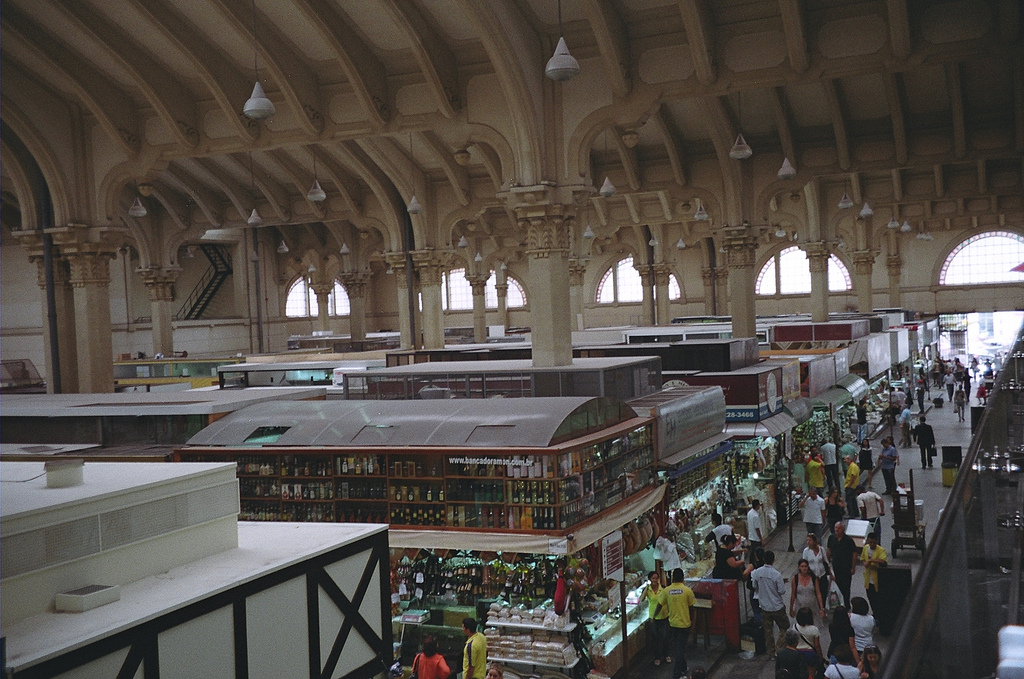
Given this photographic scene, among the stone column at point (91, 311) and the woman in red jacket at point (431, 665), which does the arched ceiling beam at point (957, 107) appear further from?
the stone column at point (91, 311)

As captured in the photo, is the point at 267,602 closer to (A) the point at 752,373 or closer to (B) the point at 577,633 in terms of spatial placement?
(B) the point at 577,633

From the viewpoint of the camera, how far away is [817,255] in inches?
1113

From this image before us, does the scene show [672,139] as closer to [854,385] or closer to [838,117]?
[838,117]

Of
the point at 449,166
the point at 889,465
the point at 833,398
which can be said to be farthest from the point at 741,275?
the point at 449,166

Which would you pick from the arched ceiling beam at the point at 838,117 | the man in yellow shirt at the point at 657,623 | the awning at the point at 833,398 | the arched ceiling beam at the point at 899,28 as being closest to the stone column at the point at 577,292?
the arched ceiling beam at the point at 838,117

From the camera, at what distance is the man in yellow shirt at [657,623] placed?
959 cm

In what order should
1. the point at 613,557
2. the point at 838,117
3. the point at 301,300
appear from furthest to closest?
the point at 301,300 → the point at 838,117 → the point at 613,557

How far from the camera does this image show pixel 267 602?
18.2 feet

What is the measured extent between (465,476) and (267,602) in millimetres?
4099

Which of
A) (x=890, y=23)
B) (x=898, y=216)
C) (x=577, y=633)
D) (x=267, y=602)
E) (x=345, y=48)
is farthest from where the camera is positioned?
(x=898, y=216)

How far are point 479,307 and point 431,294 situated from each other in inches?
325

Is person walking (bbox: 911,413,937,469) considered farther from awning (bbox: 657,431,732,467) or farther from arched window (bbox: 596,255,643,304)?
arched window (bbox: 596,255,643,304)

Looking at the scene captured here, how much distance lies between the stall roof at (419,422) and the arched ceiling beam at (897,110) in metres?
10.8

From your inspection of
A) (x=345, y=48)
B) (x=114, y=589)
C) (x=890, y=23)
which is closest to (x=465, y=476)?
(x=114, y=589)
